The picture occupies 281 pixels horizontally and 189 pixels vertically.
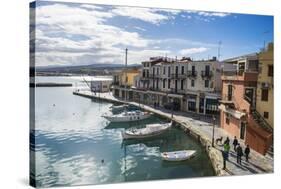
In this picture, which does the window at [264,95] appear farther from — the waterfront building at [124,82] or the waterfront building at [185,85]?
the waterfront building at [124,82]

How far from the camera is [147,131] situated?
4898mm

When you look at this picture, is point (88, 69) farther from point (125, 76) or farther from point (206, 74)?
point (206, 74)

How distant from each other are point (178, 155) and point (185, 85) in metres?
0.89

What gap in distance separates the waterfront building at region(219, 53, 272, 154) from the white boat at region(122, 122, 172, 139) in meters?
0.82

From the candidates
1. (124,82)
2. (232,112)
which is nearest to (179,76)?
(124,82)

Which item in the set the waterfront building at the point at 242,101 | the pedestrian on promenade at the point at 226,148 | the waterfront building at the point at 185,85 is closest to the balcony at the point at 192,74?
the waterfront building at the point at 185,85

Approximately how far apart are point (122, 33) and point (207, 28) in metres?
1.12

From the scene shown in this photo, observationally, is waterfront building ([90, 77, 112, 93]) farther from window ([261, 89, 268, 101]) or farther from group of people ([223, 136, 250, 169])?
window ([261, 89, 268, 101])

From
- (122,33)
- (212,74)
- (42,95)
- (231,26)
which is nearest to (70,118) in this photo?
(42,95)

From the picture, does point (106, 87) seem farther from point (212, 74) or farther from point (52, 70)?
point (212, 74)

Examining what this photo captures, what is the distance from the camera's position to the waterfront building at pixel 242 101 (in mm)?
5156

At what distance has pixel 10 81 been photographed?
14.1ft

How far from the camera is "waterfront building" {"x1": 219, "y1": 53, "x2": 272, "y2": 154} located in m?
5.16

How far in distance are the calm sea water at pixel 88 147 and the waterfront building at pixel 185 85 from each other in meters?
0.35
